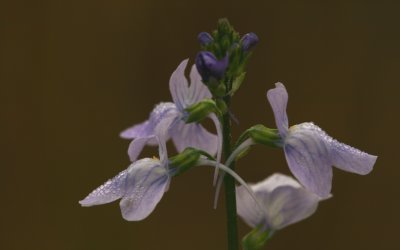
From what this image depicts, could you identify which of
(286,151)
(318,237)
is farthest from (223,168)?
(318,237)

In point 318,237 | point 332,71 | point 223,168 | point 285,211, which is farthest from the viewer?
A: point 332,71

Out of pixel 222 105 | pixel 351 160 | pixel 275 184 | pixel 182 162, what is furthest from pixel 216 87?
pixel 275 184

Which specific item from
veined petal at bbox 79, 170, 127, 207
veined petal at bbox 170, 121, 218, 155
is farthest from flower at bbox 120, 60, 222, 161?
veined petal at bbox 79, 170, 127, 207

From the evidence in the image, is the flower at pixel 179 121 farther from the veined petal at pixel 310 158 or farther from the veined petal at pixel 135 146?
the veined petal at pixel 310 158

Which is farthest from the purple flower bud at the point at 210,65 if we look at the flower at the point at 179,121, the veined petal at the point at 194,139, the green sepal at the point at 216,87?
the veined petal at the point at 194,139

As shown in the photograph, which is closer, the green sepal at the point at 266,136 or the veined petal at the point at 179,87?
the green sepal at the point at 266,136

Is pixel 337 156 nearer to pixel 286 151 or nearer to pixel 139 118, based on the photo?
pixel 286 151
